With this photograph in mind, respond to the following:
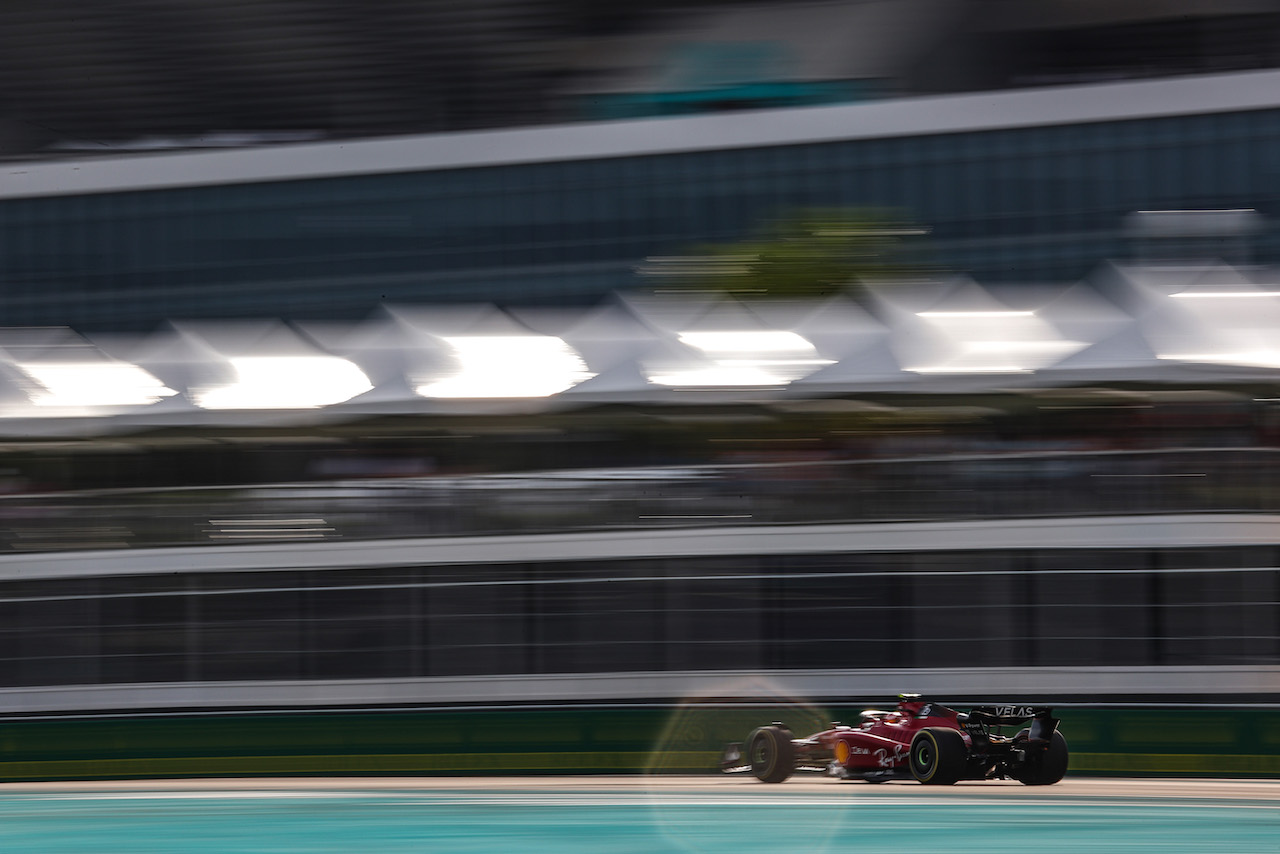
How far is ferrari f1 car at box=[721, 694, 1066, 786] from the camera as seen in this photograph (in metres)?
14.7

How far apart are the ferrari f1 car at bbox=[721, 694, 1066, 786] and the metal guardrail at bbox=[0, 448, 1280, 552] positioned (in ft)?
11.4

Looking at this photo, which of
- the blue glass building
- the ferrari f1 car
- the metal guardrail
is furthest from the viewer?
the blue glass building

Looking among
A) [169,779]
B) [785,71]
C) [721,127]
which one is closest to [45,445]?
[169,779]

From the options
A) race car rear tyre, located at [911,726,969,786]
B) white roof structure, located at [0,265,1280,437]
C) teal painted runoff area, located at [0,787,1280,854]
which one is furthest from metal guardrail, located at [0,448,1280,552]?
race car rear tyre, located at [911,726,969,786]

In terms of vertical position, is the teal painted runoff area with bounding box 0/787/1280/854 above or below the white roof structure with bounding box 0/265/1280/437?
below

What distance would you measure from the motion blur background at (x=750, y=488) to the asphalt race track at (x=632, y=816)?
0.61 m

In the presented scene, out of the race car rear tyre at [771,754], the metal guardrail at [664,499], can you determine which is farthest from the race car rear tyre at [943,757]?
the metal guardrail at [664,499]

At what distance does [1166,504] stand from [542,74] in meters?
16.9

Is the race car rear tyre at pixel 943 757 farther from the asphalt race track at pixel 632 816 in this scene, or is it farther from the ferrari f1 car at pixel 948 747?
the asphalt race track at pixel 632 816

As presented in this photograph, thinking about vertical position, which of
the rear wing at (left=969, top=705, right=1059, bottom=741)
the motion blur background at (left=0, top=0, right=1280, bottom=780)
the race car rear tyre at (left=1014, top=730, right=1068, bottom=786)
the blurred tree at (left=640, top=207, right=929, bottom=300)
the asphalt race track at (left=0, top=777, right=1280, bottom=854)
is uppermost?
the blurred tree at (left=640, top=207, right=929, bottom=300)

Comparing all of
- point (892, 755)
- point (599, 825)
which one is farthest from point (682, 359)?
point (599, 825)

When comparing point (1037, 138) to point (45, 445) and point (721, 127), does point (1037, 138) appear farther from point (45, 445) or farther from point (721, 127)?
point (45, 445)

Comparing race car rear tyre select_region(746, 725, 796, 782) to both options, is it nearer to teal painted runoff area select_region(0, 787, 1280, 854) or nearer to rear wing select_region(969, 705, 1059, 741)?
teal painted runoff area select_region(0, 787, 1280, 854)

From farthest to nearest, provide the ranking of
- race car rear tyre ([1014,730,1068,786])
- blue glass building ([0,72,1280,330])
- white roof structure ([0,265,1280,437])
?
blue glass building ([0,72,1280,330]), white roof structure ([0,265,1280,437]), race car rear tyre ([1014,730,1068,786])
